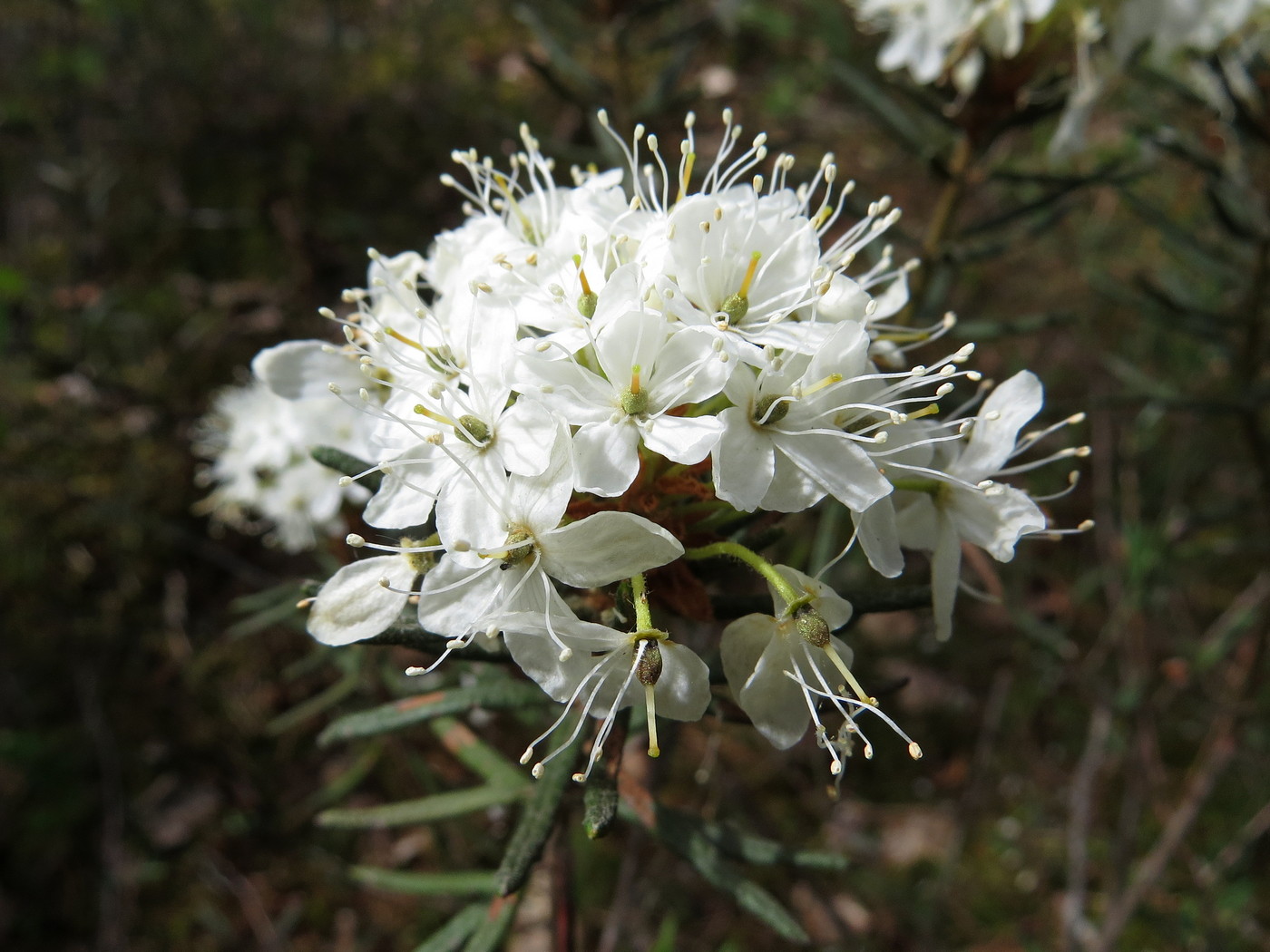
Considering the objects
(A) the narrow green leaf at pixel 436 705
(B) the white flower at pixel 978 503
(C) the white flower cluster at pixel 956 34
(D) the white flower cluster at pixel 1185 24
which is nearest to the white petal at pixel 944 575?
(B) the white flower at pixel 978 503

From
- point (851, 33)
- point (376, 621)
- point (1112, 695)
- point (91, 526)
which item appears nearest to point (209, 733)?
point (91, 526)

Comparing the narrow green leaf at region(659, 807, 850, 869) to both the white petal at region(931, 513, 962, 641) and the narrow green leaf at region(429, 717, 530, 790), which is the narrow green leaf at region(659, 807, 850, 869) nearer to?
the narrow green leaf at region(429, 717, 530, 790)

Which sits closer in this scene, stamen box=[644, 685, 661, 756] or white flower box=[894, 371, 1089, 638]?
stamen box=[644, 685, 661, 756]

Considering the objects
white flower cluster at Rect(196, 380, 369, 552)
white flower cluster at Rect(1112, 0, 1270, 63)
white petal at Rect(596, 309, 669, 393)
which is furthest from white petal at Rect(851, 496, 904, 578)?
white flower cluster at Rect(1112, 0, 1270, 63)

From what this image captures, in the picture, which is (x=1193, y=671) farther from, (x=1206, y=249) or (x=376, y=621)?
(x=376, y=621)

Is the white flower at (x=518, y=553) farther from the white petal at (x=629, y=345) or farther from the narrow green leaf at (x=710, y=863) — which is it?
the narrow green leaf at (x=710, y=863)

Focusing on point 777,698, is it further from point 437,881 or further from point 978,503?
point 437,881

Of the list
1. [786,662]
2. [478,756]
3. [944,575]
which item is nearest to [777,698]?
[786,662]
